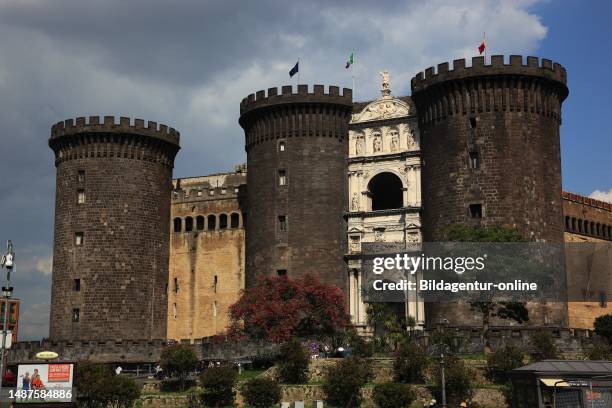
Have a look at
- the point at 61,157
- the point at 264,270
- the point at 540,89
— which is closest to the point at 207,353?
the point at 264,270

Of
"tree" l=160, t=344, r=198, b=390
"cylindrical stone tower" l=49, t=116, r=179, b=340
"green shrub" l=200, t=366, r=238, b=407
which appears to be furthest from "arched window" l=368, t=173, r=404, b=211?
"green shrub" l=200, t=366, r=238, b=407

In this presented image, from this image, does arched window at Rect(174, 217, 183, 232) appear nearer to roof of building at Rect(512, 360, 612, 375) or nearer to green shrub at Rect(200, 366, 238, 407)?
green shrub at Rect(200, 366, 238, 407)

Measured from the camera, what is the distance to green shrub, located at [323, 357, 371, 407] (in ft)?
153

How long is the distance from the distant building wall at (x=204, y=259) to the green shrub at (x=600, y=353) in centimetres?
2973

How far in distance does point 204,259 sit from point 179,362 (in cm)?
2209

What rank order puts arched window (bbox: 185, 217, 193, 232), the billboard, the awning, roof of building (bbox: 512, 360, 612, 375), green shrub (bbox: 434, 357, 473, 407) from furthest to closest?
arched window (bbox: 185, 217, 193, 232), the billboard, green shrub (bbox: 434, 357, 473, 407), roof of building (bbox: 512, 360, 612, 375), the awning

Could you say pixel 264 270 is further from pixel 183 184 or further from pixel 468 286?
pixel 183 184

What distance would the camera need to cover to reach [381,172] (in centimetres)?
6838

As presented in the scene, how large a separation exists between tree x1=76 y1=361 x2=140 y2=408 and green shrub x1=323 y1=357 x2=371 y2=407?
9.92 meters

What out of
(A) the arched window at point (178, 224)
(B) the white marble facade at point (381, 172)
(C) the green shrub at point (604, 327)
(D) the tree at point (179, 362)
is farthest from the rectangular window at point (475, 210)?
(A) the arched window at point (178, 224)

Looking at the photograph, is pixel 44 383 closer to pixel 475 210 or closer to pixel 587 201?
pixel 475 210

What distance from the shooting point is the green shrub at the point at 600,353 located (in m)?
48.3

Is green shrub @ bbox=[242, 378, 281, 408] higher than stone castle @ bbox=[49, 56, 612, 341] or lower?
lower

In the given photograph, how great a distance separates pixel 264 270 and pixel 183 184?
20679 mm
